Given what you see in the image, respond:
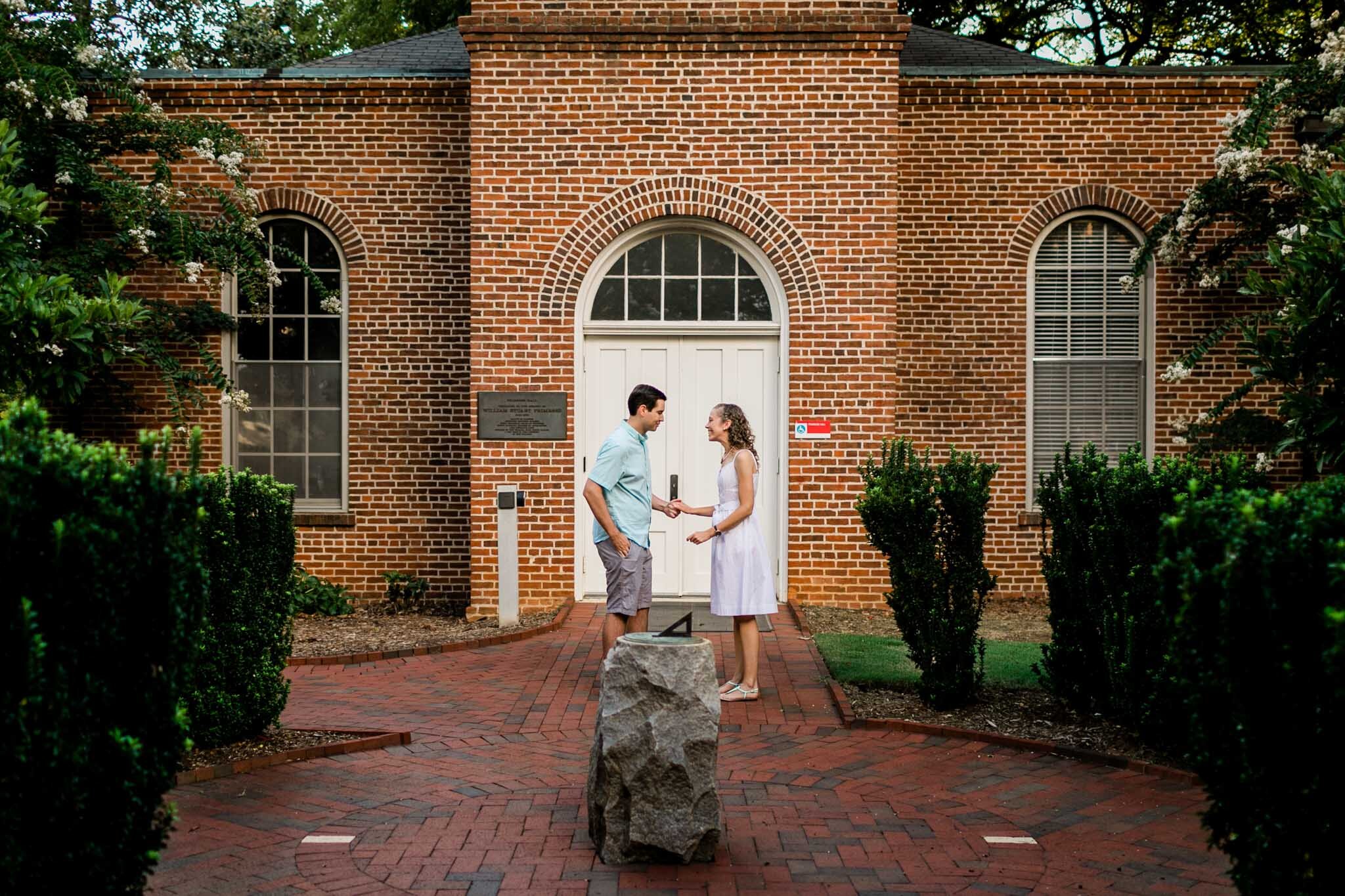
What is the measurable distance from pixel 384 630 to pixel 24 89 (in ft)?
17.8

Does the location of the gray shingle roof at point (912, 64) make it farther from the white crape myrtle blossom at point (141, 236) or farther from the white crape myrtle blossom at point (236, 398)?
the white crape myrtle blossom at point (236, 398)

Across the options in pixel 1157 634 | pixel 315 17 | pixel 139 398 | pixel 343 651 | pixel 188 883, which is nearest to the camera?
pixel 188 883

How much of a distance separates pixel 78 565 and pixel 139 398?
9.42 meters

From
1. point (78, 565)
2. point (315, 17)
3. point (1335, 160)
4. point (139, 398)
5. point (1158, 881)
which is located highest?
point (315, 17)

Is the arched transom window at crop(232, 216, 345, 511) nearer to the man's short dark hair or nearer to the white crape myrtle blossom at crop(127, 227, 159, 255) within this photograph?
the white crape myrtle blossom at crop(127, 227, 159, 255)

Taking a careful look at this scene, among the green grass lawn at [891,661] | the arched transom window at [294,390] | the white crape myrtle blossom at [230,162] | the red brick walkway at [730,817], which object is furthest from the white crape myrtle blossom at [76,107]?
the green grass lawn at [891,661]

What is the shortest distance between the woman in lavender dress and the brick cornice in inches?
192

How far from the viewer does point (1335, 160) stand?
1157 centimetres

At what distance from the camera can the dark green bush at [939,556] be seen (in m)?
7.06

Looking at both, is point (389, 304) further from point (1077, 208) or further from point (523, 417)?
point (1077, 208)

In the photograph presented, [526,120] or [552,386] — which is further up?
[526,120]

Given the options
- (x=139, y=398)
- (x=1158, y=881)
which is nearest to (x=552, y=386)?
(x=139, y=398)

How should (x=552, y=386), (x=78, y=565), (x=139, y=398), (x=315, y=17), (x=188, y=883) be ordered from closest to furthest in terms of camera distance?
(x=78, y=565), (x=188, y=883), (x=552, y=386), (x=139, y=398), (x=315, y=17)

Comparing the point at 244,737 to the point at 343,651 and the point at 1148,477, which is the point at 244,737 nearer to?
the point at 343,651
